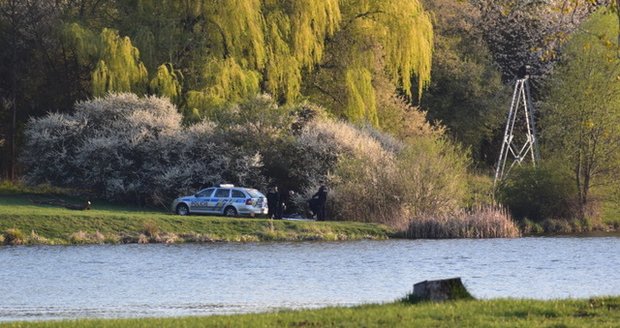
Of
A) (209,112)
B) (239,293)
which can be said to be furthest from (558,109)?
(239,293)

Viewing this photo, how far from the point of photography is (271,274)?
3659 centimetres

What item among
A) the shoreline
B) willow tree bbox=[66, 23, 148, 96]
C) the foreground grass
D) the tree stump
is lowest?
the foreground grass

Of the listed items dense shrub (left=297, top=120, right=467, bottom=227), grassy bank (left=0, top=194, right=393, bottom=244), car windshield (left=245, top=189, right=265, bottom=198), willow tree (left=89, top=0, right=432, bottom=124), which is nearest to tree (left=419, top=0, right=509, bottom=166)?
willow tree (left=89, top=0, right=432, bottom=124)

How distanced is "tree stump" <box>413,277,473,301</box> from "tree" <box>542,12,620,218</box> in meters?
41.8

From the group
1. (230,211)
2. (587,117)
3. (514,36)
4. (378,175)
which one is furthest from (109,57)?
(514,36)

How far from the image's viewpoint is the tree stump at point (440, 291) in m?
22.2

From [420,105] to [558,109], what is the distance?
15504 millimetres

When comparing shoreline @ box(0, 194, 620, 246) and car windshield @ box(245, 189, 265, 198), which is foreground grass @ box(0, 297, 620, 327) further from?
car windshield @ box(245, 189, 265, 198)

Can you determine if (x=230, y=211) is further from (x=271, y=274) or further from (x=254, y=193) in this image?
(x=271, y=274)

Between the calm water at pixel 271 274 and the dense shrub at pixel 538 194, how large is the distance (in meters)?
11.1

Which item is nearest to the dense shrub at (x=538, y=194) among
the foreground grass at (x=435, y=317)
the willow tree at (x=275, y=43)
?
the willow tree at (x=275, y=43)

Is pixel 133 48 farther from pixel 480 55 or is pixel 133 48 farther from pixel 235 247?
pixel 480 55

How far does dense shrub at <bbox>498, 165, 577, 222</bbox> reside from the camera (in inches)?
2458

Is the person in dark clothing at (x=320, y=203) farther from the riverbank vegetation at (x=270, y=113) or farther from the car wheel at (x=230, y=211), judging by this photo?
the car wheel at (x=230, y=211)
